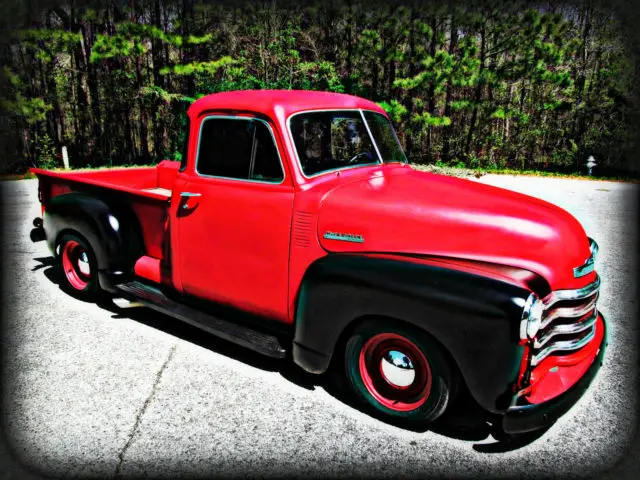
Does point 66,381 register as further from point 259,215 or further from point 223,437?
point 259,215

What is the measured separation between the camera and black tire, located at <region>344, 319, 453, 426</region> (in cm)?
257

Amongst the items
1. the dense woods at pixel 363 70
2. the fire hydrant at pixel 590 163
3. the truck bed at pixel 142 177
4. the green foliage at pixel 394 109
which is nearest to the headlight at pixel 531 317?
the truck bed at pixel 142 177

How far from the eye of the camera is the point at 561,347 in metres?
2.63

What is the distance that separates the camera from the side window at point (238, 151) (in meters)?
3.22

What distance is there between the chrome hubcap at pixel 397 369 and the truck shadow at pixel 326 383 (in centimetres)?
26

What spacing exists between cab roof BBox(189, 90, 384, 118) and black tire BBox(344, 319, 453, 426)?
1.59 m

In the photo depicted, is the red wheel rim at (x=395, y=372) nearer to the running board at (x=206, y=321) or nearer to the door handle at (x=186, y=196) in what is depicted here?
the running board at (x=206, y=321)

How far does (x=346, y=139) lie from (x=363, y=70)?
14467mm

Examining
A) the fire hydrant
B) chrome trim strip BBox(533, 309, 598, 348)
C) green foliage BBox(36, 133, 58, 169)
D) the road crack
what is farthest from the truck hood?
green foliage BBox(36, 133, 58, 169)

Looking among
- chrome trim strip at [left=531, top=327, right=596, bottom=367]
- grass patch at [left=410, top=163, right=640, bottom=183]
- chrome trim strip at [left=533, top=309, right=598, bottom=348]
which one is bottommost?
grass patch at [left=410, top=163, right=640, bottom=183]

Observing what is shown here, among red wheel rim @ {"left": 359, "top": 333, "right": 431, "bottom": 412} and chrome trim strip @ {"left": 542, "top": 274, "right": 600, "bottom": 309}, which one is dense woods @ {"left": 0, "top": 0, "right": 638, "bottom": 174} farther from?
chrome trim strip @ {"left": 542, "top": 274, "right": 600, "bottom": 309}

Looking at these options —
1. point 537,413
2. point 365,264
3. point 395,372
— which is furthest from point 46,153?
point 537,413

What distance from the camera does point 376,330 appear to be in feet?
8.89

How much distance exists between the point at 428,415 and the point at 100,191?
3536 mm
